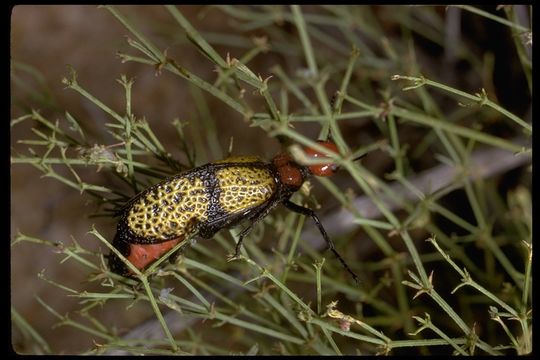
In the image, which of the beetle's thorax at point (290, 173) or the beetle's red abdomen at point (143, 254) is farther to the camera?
the beetle's thorax at point (290, 173)

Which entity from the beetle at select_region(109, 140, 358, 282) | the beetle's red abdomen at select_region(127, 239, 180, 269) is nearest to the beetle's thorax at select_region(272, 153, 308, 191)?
the beetle at select_region(109, 140, 358, 282)

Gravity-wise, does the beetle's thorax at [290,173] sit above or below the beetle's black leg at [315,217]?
above

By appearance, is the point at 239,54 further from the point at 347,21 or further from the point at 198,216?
the point at 198,216

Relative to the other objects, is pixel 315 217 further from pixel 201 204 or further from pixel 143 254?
pixel 143 254

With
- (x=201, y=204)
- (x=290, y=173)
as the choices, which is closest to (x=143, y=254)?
(x=201, y=204)

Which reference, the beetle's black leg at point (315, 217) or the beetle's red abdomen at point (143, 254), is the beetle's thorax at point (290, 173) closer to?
the beetle's black leg at point (315, 217)

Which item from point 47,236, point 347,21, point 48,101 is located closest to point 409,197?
point 347,21

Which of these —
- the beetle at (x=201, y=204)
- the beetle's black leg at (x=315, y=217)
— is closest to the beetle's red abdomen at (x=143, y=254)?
the beetle at (x=201, y=204)
